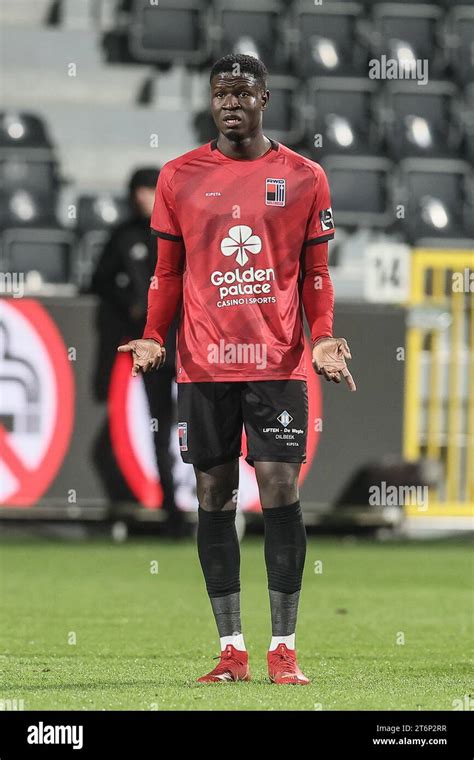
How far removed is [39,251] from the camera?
43.3 ft

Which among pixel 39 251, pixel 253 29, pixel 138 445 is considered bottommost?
pixel 138 445

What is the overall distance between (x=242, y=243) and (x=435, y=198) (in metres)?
9.44

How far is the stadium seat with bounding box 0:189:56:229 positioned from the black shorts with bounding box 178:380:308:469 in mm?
8283

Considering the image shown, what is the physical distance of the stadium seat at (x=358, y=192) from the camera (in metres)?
14.0

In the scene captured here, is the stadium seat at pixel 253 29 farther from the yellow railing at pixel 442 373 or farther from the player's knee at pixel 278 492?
the player's knee at pixel 278 492

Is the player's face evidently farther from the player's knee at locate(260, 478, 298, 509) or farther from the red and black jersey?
the player's knee at locate(260, 478, 298, 509)

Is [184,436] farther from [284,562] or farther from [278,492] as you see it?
[284,562]
